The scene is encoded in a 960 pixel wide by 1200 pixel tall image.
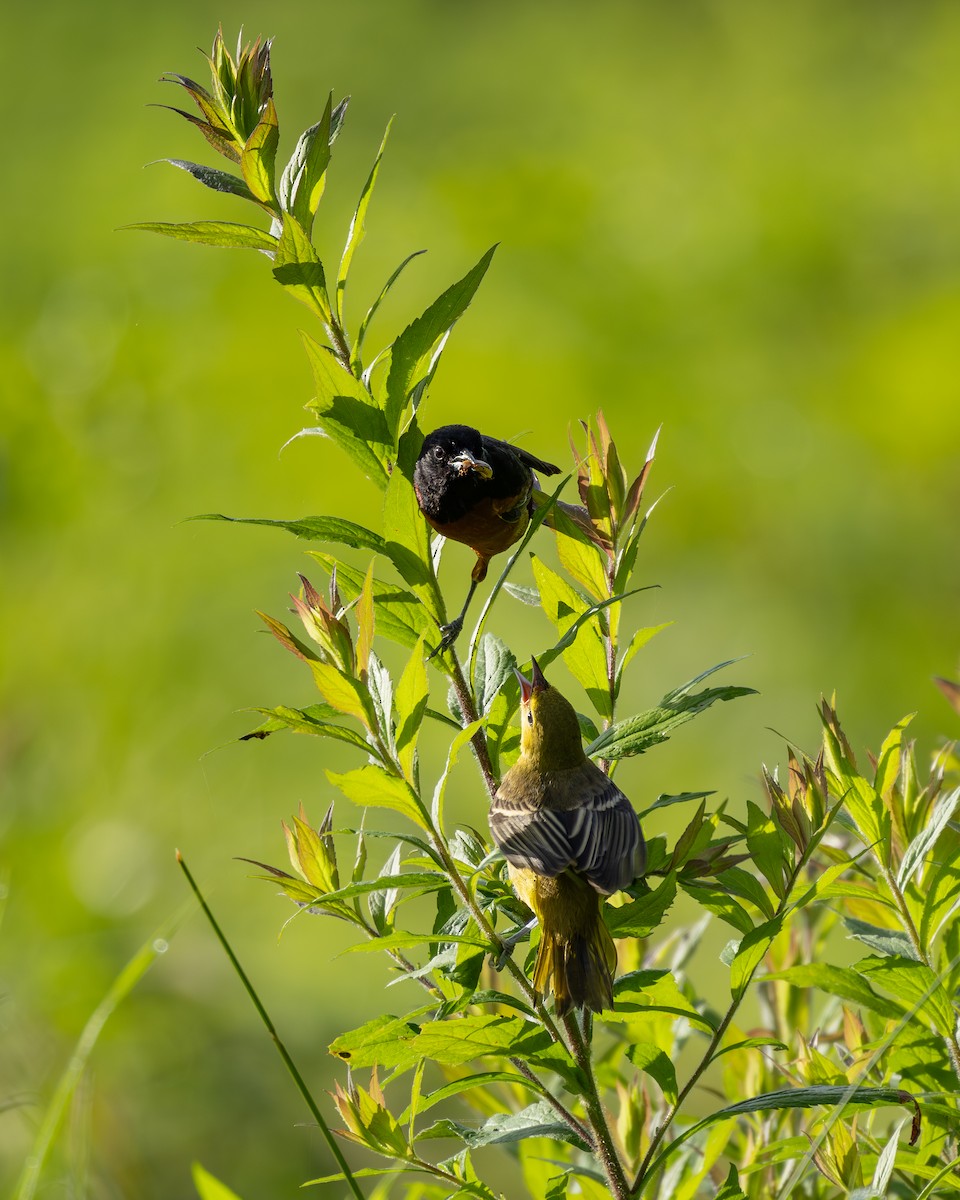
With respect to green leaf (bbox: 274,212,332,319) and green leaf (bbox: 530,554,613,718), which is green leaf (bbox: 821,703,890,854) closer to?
green leaf (bbox: 530,554,613,718)

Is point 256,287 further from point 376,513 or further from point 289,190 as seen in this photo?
point 289,190

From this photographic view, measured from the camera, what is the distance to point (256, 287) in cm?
441

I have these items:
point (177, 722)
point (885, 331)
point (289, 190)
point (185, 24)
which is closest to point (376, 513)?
point (177, 722)

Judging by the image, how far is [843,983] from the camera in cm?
73

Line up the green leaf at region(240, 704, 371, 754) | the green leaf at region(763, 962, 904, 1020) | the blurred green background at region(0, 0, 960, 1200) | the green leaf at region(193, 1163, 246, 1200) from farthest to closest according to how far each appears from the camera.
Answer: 1. the blurred green background at region(0, 0, 960, 1200)
2. the green leaf at region(193, 1163, 246, 1200)
3. the green leaf at region(763, 962, 904, 1020)
4. the green leaf at region(240, 704, 371, 754)

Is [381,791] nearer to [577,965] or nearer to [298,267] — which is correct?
[577,965]

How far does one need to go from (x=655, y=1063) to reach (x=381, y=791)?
249mm

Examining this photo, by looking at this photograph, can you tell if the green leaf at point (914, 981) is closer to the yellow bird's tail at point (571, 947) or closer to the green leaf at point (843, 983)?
the green leaf at point (843, 983)

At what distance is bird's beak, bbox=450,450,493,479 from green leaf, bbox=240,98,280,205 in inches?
7.5

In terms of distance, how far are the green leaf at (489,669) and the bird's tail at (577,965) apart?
142mm

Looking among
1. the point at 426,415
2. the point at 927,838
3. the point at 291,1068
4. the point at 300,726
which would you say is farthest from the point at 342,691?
the point at 426,415

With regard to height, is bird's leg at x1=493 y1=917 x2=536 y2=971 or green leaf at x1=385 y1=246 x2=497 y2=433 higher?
green leaf at x1=385 y1=246 x2=497 y2=433

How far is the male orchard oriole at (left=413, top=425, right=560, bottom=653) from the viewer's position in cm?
63

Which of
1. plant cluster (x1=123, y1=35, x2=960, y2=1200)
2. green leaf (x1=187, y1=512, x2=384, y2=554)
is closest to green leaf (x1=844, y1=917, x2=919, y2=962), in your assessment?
plant cluster (x1=123, y1=35, x2=960, y2=1200)
